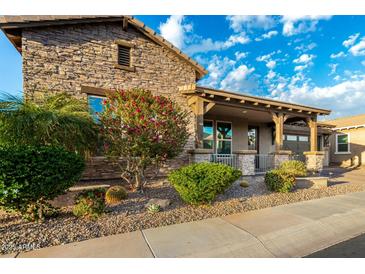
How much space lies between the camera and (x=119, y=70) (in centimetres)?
791

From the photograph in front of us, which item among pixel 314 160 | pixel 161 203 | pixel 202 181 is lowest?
pixel 161 203

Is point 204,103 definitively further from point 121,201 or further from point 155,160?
point 121,201

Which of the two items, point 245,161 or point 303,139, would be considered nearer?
point 245,161

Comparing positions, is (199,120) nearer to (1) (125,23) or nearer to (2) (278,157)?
(2) (278,157)

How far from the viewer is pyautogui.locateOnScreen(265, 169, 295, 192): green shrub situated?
6680 mm

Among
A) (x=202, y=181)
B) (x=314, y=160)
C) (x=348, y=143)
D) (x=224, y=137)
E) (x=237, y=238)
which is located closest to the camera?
(x=237, y=238)

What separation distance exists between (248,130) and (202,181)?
9.19 m

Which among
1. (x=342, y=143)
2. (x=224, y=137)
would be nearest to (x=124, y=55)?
(x=224, y=137)

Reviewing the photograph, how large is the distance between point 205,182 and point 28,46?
23.1ft

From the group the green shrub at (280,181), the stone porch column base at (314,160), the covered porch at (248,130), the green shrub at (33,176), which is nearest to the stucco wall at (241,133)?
the covered porch at (248,130)

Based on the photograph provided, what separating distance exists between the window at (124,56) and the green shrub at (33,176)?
5.13 meters

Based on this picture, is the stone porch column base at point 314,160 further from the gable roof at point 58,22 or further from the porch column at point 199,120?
the gable roof at point 58,22

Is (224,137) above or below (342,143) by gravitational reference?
above

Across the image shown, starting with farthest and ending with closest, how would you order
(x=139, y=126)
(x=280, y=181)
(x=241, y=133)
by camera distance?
(x=241, y=133) < (x=280, y=181) < (x=139, y=126)
